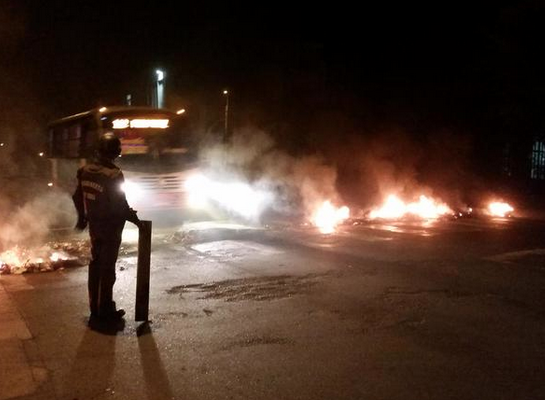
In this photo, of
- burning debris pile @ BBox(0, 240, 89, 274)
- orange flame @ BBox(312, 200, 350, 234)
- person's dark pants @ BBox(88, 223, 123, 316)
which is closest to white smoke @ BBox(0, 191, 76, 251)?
burning debris pile @ BBox(0, 240, 89, 274)

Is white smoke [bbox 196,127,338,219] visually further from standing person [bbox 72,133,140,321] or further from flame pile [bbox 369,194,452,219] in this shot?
standing person [bbox 72,133,140,321]

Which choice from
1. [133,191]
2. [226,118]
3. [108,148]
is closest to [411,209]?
[226,118]

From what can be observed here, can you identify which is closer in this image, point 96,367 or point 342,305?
point 96,367

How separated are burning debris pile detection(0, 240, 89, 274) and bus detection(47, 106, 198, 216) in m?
3.88

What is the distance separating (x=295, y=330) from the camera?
615 cm

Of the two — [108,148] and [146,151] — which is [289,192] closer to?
[146,151]

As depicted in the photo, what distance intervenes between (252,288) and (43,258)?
3627mm

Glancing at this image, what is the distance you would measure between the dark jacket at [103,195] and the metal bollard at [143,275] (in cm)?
16

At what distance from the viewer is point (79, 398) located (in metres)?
4.48

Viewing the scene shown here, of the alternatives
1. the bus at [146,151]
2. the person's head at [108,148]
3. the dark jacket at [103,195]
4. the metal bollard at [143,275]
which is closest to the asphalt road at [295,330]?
the metal bollard at [143,275]

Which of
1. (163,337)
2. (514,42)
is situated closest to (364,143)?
(514,42)

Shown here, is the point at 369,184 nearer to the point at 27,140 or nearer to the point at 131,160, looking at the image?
the point at 131,160

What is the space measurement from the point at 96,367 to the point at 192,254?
538cm

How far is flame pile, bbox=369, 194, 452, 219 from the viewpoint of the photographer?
17.2m
